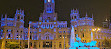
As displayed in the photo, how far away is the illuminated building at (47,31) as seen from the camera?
87000mm

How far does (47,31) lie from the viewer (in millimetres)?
90375

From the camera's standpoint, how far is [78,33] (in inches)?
3509

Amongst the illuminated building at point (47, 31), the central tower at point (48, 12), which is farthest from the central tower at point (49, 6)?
the illuminated building at point (47, 31)

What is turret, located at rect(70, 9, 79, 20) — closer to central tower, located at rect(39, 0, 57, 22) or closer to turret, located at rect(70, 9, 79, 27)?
turret, located at rect(70, 9, 79, 27)

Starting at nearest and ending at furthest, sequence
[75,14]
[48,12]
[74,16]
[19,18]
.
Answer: [19,18]
[75,14]
[74,16]
[48,12]

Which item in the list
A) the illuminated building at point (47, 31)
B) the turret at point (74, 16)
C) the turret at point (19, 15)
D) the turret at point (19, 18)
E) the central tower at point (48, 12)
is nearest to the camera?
the illuminated building at point (47, 31)

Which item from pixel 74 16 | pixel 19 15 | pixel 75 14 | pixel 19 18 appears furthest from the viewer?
pixel 74 16

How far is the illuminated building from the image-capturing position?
87.0 meters

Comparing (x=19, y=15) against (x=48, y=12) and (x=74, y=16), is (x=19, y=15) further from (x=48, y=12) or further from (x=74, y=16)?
(x=74, y=16)

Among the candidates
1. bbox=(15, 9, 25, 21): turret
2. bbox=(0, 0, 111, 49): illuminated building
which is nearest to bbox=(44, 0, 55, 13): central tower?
bbox=(0, 0, 111, 49): illuminated building

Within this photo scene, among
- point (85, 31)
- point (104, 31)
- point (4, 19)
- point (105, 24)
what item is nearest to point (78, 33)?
point (85, 31)

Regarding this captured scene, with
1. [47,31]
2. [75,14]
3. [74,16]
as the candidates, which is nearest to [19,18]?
[47,31]

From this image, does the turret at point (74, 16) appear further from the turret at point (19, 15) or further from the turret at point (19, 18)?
the turret at point (19, 15)

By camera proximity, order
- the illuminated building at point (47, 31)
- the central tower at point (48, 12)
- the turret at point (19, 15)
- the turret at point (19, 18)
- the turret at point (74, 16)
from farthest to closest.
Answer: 1. the central tower at point (48, 12)
2. the turret at point (74, 16)
3. the turret at point (19, 15)
4. the turret at point (19, 18)
5. the illuminated building at point (47, 31)
